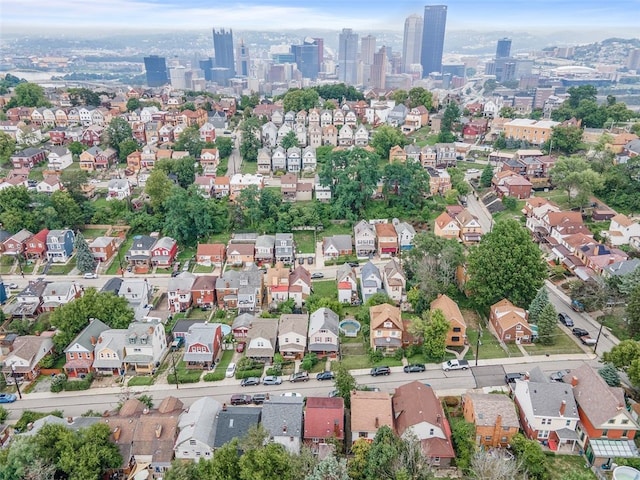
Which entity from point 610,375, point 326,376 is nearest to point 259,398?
point 326,376

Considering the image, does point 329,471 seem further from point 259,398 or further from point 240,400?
point 240,400

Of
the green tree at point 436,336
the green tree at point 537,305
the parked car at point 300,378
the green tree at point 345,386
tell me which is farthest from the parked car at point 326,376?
the green tree at point 537,305

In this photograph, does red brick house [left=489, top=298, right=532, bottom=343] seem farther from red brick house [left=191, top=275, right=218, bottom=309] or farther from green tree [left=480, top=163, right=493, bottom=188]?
green tree [left=480, top=163, right=493, bottom=188]

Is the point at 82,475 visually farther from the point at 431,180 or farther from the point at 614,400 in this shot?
the point at 431,180

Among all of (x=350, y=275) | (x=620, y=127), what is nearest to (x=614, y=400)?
(x=350, y=275)

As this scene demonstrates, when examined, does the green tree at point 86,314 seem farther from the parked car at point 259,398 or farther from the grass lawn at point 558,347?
the grass lawn at point 558,347

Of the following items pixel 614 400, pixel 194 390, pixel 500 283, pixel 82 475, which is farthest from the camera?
pixel 500 283

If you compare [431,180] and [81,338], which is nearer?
[81,338]
